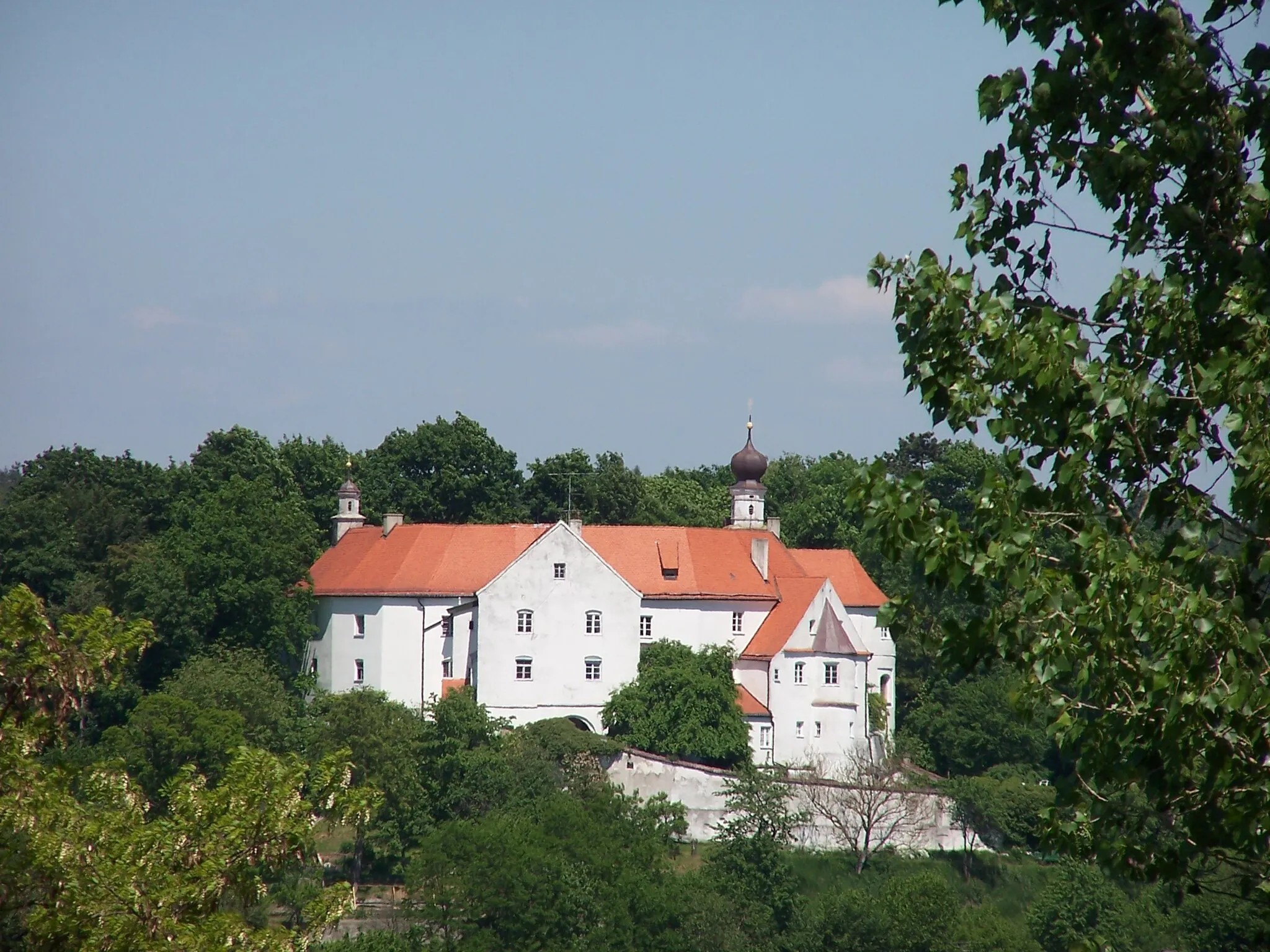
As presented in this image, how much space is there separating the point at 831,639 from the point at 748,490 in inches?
480

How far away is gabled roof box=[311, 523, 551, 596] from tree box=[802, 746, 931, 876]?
12.6m

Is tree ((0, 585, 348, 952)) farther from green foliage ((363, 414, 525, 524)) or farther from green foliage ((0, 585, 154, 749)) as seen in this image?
green foliage ((363, 414, 525, 524))

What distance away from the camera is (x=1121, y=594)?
27.5 feet

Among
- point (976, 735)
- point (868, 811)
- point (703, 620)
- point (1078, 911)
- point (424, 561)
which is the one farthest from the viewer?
point (976, 735)

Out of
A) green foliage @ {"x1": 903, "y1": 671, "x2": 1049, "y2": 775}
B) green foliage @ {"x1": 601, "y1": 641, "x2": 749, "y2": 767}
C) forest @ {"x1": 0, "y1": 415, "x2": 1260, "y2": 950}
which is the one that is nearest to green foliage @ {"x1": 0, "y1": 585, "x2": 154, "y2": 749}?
forest @ {"x1": 0, "y1": 415, "x2": 1260, "y2": 950}

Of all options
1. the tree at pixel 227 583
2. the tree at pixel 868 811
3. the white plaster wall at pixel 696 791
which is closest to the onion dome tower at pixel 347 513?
the tree at pixel 227 583

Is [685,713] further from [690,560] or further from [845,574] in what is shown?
[845,574]

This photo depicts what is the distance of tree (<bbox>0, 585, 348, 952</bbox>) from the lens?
11.6m

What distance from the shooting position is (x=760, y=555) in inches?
2217

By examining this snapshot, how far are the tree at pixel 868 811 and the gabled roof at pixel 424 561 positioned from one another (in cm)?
1256

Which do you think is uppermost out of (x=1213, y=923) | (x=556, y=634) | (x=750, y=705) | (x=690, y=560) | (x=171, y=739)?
(x=690, y=560)

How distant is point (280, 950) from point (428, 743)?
36694mm

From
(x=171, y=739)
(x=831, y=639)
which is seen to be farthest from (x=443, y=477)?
(x=171, y=739)

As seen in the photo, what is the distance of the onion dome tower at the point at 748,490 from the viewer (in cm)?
6303
